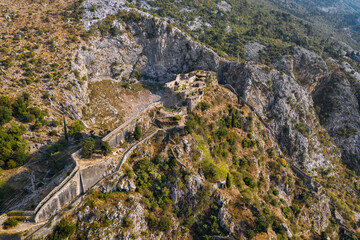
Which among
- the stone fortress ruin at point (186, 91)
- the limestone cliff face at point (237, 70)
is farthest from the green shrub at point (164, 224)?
the limestone cliff face at point (237, 70)

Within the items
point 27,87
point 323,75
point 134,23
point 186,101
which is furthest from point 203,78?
point 323,75

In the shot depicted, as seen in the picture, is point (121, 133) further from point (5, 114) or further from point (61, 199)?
point (5, 114)

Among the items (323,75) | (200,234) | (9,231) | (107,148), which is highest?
(323,75)

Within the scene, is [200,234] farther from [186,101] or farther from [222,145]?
[186,101]

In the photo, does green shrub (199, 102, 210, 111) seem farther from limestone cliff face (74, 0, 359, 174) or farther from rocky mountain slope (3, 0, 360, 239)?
limestone cliff face (74, 0, 359, 174)

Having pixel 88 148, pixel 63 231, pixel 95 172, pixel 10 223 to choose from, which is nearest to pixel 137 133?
pixel 88 148

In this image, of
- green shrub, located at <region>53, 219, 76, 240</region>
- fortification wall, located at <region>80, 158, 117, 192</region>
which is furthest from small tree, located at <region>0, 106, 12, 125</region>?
green shrub, located at <region>53, 219, 76, 240</region>
